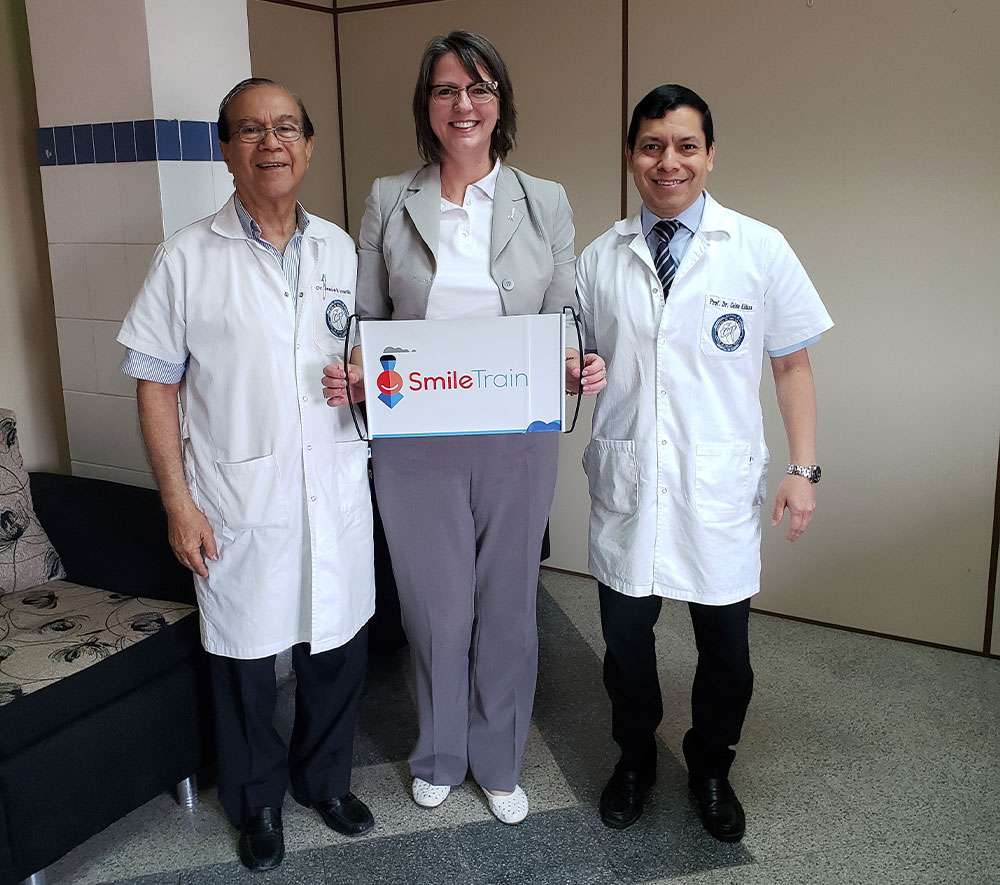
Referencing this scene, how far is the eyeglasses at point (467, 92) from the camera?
186 centimetres

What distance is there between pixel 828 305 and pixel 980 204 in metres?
0.51

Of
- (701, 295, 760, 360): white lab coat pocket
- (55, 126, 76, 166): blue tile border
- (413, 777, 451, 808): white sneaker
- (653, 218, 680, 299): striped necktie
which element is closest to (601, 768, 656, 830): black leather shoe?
(413, 777, 451, 808): white sneaker

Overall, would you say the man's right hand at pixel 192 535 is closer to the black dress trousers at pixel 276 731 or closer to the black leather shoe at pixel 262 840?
the black dress trousers at pixel 276 731

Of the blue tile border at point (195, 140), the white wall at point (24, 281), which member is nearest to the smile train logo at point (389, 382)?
the blue tile border at point (195, 140)

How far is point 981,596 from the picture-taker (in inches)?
120

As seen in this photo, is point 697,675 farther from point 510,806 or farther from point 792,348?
point 792,348

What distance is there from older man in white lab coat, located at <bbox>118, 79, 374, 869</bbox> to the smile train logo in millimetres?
156

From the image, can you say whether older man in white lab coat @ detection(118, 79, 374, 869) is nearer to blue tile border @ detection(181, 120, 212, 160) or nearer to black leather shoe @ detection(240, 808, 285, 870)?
black leather shoe @ detection(240, 808, 285, 870)

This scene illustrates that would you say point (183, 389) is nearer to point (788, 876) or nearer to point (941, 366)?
point (788, 876)

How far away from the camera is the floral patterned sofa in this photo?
6.15 ft

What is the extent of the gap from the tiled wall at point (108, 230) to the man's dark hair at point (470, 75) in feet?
2.84

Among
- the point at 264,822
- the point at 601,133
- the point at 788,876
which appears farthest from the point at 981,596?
the point at 264,822

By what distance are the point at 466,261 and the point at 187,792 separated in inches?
56.4

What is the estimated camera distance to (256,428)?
1.92m
